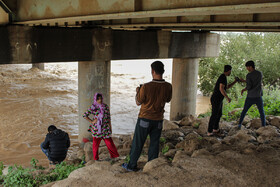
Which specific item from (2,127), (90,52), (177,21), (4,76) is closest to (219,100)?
(177,21)

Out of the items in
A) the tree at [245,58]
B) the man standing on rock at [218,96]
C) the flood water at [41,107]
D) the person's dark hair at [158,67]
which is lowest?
the flood water at [41,107]

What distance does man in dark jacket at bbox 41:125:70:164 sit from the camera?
592cm

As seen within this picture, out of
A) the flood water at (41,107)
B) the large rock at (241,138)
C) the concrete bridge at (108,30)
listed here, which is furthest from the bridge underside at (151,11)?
the flood water at (41,107)

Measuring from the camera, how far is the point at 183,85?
1275 centimetres

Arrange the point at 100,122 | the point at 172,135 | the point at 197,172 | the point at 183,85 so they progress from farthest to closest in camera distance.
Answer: the point at 183,85, the point at 172,135, the point at 100,122, the point at 197,172

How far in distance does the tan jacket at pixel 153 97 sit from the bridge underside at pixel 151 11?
142 centimetres

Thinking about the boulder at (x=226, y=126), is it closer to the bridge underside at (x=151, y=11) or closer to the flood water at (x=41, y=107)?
the bridge underside at (x=151, y=11)

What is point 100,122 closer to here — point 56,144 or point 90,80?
point 56,144

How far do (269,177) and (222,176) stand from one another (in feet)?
Answer: 2.27

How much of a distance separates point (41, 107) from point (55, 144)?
10.7 m

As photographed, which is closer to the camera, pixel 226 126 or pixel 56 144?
pixel 56 144

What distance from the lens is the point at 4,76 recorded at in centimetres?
2364

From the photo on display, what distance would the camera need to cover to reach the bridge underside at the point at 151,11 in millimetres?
4367

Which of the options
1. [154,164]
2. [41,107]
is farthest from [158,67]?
[41,107]
